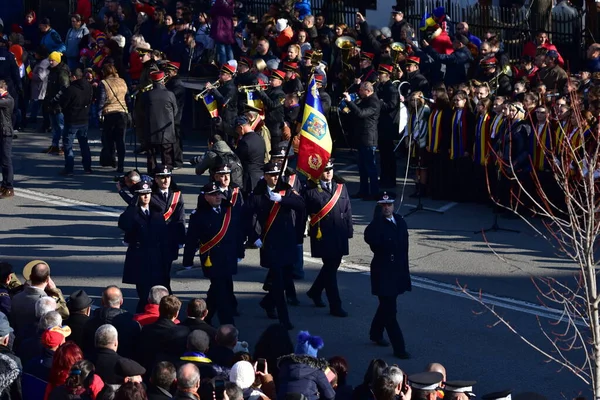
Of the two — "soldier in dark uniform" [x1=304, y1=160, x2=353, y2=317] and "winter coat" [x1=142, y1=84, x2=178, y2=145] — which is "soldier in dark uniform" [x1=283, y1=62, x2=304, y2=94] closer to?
"winter coat" [x1=142, y1=84, x2=178, y2=145]

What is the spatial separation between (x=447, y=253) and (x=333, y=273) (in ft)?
9.82

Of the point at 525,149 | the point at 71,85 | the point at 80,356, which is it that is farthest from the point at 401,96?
the point at 80,356

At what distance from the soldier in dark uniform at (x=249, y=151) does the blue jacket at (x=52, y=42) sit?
11320mm

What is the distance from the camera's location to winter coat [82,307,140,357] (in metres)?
11.3

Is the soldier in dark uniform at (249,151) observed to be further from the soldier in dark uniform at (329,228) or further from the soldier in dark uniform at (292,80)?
the soldier in dark uniform at (292,80)

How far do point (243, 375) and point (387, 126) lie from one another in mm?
10707

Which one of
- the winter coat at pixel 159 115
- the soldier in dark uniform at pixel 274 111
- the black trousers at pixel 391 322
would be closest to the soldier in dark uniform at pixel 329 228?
the black trousers at pixel 391 322

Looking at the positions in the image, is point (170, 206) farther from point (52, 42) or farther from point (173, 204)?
point (52, 42)

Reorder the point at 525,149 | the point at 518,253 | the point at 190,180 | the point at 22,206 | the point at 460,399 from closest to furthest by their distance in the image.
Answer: the point at 460,399, the point at 518,253, the point at 525,149, the point at 22,206, the point at 190,180

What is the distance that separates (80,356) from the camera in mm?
10008

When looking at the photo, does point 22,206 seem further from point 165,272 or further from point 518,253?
point 518,253

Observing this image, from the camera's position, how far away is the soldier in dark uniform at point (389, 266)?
12922mm

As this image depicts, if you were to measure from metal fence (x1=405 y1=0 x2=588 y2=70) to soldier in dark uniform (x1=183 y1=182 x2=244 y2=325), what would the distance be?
35.6 feet

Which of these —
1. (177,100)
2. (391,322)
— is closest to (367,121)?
(177,100)
